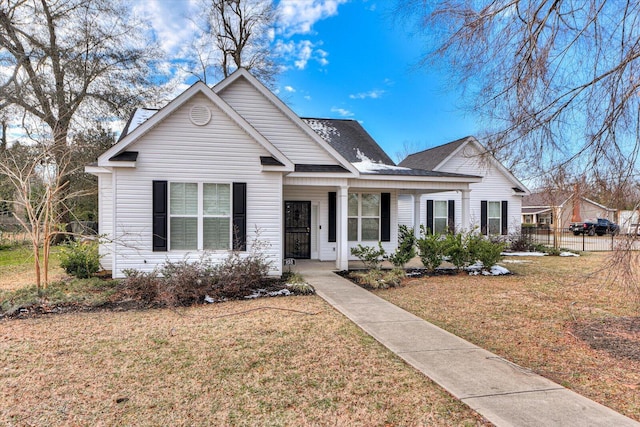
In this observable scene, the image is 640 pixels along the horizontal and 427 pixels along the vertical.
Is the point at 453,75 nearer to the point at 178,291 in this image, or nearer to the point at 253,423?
the point at 253,423

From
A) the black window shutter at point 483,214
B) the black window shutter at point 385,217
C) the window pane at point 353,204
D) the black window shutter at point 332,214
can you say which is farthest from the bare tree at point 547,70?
the black window shutter at point 483,214

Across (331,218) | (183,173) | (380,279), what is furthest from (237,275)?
(331,218)

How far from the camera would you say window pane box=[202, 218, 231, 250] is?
8977 mm

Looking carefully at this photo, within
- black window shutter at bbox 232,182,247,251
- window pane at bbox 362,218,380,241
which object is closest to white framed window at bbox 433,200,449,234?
window pane at bbox 362,218,380,241

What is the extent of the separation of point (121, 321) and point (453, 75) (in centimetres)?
606

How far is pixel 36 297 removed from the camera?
279 inches

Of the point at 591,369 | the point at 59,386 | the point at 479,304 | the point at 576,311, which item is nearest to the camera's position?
the point at 59,386

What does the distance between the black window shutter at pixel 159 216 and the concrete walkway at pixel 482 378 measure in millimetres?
4811

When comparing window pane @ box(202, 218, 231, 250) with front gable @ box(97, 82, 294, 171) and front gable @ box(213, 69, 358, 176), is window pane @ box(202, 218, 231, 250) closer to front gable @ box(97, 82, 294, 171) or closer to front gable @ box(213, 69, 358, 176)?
front gable @ box(97, 82, 294, 171)

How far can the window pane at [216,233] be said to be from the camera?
8.98 metres

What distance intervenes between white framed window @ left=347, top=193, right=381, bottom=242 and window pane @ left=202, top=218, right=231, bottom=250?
5020mm

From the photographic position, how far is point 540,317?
21.0 ft

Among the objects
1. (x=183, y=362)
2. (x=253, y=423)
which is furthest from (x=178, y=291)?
(x=253, y=423)

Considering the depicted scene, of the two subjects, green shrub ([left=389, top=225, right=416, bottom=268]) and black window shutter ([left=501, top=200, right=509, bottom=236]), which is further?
black window shutter ([left=501, top=200, right=509, bottom=236])
